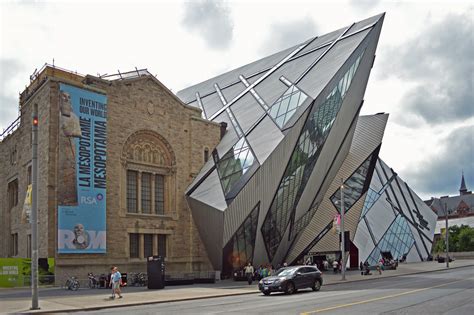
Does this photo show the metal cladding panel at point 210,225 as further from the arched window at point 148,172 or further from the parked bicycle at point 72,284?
the parked bicycle at point 72,284

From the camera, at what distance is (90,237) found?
37.4 m

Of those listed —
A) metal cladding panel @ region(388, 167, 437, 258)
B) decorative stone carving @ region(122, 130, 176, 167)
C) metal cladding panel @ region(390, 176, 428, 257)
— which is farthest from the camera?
metal cladding panel @ region(388, 167, 437, 258)

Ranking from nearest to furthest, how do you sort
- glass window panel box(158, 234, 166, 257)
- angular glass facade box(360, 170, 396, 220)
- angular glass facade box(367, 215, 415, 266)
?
glass window panel box(158, 234, 166, 257)
angular glass facade box(367, 215, 415, 266)
angular glass facade box(360, 170, 396, 220)

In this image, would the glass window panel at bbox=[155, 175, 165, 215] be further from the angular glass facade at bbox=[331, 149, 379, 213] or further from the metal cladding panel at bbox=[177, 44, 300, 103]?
the metal cladding panel at bbox=[177, 44, 300, 103]

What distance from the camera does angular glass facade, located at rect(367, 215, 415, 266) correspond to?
61006mm

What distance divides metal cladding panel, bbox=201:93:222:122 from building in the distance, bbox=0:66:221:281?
22.4ft

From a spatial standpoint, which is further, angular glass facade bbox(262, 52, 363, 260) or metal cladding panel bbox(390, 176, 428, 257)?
metal cladding panel bbox(390, 176, 428, 257)

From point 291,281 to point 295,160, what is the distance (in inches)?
748

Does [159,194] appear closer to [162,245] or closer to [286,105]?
[162,245]

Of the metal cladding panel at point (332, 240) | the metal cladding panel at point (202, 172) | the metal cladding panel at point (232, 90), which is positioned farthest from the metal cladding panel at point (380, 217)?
the metal cladding panel at point (202, 172)

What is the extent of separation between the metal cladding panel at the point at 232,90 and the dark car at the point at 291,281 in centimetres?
3110

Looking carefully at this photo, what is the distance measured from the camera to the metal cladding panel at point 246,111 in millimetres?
48031

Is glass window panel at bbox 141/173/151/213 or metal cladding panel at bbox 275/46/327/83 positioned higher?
metal cladding panel at bbox 275/46/327/83

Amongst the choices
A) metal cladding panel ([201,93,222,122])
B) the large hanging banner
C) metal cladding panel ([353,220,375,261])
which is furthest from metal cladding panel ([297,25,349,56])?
the large hanging banner
